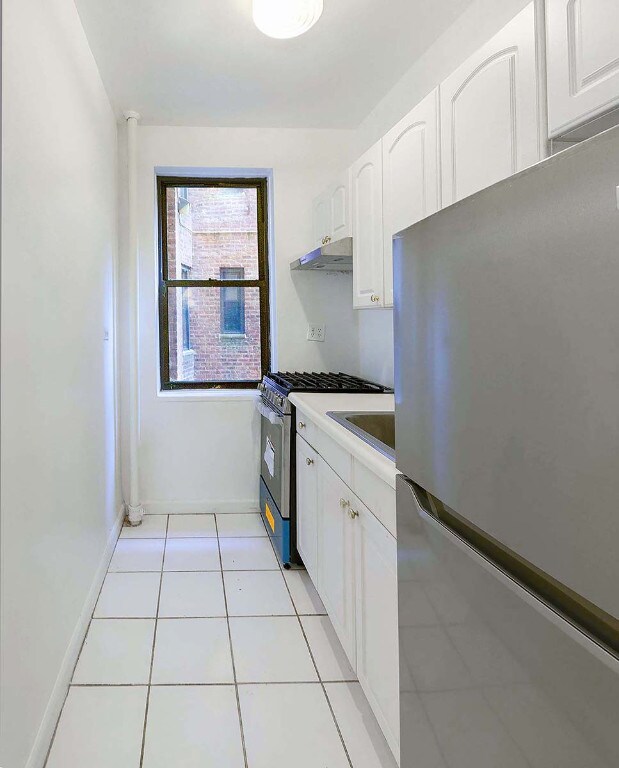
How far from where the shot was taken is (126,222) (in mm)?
3367

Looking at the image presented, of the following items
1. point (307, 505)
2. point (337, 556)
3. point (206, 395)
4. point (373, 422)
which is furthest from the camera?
point (206, 395)

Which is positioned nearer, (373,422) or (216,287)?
(373,422)

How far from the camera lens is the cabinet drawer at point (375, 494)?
1301 millimetres

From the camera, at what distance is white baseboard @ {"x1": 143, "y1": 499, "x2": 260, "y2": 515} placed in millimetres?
3539

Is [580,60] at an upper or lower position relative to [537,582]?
upper

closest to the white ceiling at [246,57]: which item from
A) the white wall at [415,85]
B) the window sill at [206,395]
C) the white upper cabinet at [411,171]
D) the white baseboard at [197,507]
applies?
the white wall at [415,85]

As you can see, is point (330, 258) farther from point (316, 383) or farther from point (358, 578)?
point (358, 578)

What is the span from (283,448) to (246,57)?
192 cm

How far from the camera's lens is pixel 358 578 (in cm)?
161

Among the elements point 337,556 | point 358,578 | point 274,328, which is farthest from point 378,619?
point 274,328

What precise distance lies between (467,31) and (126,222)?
2.17 m

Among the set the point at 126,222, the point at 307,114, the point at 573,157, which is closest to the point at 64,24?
the point at 126,222

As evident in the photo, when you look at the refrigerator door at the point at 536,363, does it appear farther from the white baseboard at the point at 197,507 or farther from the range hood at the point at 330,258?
the white baseboard at the point at 197,507

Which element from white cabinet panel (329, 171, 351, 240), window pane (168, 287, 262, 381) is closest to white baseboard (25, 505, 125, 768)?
window pane (168, 287, 262, 381)
